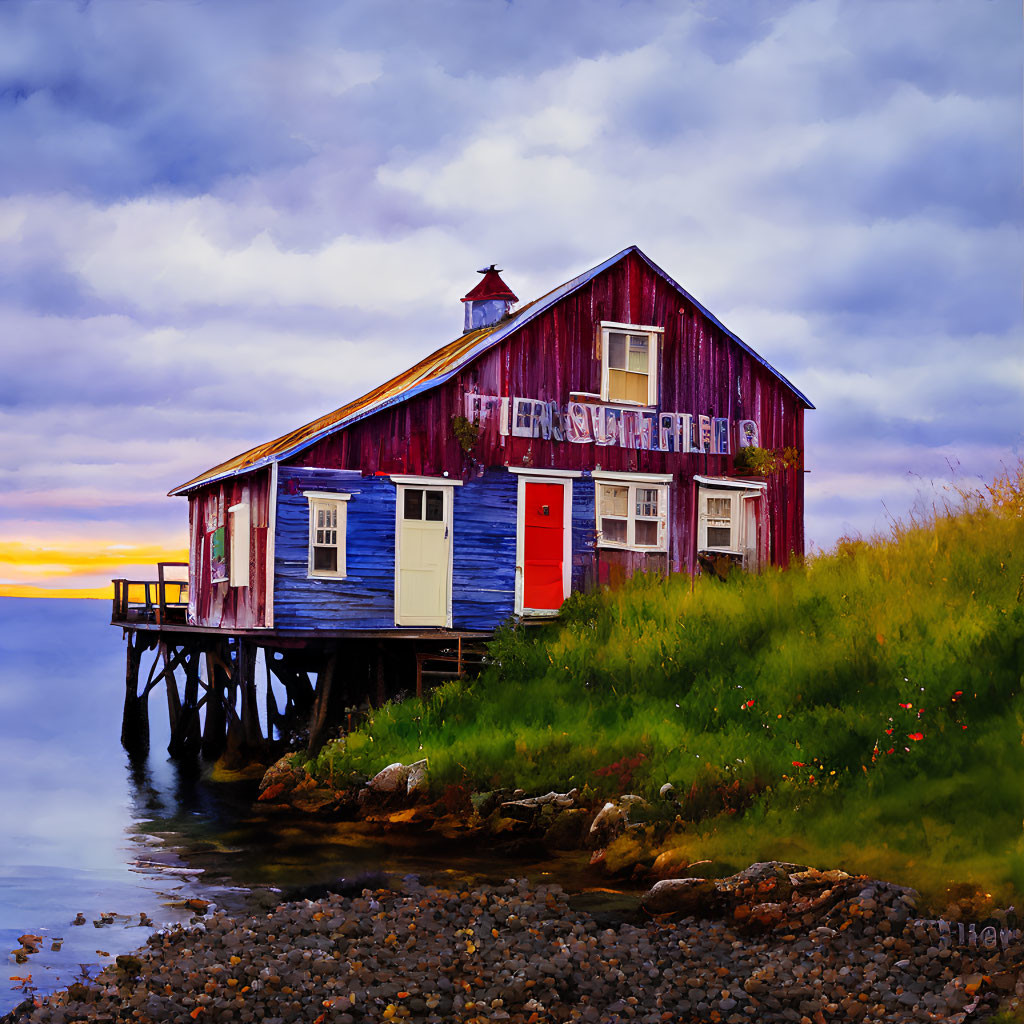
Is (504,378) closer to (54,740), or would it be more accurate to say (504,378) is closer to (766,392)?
(766,392)

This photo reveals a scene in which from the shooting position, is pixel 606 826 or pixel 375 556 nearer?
pixel 606 826

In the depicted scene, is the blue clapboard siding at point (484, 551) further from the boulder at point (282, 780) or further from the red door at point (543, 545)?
the boulder at point (282, 780)

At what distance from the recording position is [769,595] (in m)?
17.1

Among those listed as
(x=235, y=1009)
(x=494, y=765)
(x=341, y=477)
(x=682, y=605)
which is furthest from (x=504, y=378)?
(x=235, y=1009)

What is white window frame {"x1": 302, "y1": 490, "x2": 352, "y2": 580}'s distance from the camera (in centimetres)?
1927

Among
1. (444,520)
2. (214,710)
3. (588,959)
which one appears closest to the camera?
(588,959)

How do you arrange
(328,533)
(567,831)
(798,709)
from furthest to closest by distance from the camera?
(328,533)
(798,709)
(567,831)

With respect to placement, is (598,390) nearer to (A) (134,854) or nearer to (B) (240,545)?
(B) (240,545)

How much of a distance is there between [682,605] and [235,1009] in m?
11.2

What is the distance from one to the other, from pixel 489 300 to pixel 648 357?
5.76 metres

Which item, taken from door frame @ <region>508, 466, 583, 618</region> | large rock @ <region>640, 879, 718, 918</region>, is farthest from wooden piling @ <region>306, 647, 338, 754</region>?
large rock @ <region>640, 879, 718, 918</region>

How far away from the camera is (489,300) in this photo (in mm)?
26609

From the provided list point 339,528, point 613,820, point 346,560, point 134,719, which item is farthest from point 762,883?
point 134,719

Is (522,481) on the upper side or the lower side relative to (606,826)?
upper
